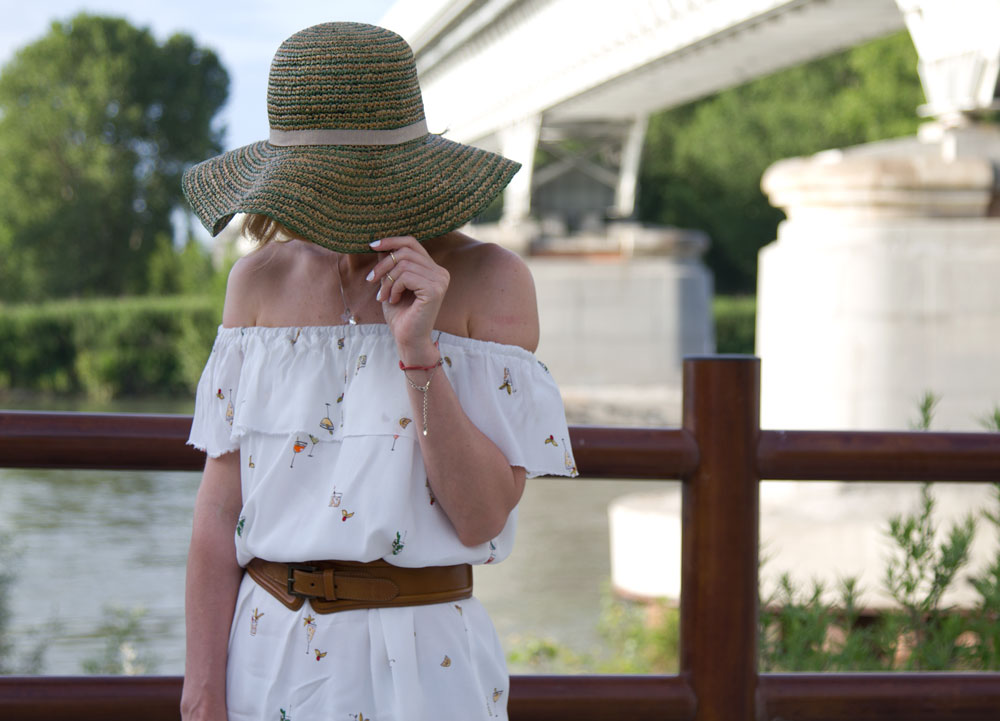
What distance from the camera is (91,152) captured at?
51031 millimetres

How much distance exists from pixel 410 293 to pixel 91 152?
172 feet

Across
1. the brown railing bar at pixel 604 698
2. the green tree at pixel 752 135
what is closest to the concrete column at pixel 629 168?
the green tree at pixel 752 135

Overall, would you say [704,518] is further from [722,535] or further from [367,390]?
[367,390]

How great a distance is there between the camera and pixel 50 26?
170 feet

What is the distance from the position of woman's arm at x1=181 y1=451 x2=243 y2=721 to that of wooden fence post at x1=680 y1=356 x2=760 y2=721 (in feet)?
3.32

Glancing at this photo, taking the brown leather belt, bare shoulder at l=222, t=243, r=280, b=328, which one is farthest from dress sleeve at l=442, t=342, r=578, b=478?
bare shoulder at l=222, t=243, r=280, b=328

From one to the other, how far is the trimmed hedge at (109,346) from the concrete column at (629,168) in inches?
469

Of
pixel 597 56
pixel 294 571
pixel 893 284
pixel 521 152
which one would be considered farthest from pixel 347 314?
pixel 521 152

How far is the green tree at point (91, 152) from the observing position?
49.4 meters

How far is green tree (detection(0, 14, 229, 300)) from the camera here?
4941 centimetres

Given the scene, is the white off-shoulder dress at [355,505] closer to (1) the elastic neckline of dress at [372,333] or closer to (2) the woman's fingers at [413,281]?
(1) the elastic neckline of dress at [372,333]

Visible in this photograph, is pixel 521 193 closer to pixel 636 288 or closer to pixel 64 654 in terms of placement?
pixel 636 288

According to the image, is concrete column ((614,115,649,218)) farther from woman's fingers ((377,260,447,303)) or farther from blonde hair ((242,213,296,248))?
woman's fingers ((377,260,447,303))

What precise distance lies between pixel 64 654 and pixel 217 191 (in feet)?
18.9
